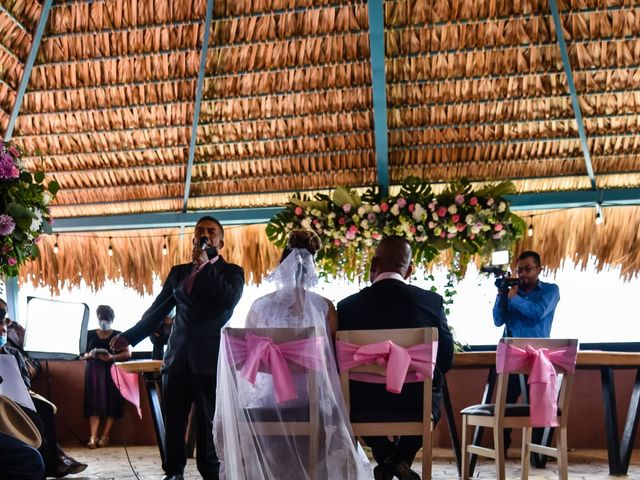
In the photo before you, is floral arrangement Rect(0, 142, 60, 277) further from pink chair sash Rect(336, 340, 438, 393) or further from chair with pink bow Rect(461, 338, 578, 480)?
chair with pink bow Rect(461, 338, 578, 480)

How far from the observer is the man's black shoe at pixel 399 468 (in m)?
3.58

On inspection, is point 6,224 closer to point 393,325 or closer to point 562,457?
point 393,325

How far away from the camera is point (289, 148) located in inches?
267

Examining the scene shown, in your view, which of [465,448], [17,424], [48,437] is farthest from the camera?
[48,437]

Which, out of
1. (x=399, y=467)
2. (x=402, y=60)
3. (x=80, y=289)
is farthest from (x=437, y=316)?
(x=80, y=289)

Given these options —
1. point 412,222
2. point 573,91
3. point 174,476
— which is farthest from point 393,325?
point 573,91

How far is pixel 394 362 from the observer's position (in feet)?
10.9

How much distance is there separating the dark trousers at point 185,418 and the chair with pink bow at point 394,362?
34.3 inches

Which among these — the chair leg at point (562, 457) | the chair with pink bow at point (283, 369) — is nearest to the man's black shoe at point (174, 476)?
the chair with pink bow at point (283, 369)

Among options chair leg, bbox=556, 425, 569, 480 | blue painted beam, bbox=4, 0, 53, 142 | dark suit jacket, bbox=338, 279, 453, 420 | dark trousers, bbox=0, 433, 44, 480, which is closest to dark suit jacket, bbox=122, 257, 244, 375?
dark suit jacket, bbox=338, 279, 453, 420

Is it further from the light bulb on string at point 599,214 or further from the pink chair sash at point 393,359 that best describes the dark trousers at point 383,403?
the light bulb on string at point 599,214

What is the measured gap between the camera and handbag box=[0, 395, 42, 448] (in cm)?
299

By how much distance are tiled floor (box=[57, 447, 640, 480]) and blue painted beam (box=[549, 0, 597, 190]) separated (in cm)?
220

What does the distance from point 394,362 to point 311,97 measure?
3.62 metres
